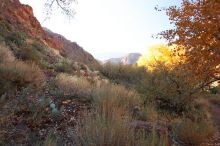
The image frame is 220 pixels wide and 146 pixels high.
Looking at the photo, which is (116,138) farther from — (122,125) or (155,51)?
(155,51)

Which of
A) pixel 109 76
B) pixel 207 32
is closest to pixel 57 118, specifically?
pixel 207 32

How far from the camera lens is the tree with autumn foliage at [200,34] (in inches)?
453

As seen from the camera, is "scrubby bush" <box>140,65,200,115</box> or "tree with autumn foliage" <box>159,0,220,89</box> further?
"scrubby bush" <box>140,65,200,115</box>

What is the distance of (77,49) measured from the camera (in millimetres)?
54562

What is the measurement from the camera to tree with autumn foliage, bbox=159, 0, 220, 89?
1151 centimetres

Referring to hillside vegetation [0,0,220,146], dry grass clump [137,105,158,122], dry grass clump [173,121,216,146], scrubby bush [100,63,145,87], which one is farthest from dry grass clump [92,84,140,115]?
scrubby bush [100,63,145,87]

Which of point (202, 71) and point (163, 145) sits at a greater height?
point (202, 71)

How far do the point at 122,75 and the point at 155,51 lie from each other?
35.6 ft

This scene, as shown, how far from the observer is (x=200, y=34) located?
1212 centimetres

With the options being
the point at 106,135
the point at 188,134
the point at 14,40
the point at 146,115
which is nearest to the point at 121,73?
the point at 14,40

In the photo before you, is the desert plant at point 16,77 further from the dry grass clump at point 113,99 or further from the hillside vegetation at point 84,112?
the dry grass clump at point 113,99


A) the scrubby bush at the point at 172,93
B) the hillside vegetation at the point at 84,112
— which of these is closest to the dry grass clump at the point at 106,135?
the hillside vegetation at the point at 84,112

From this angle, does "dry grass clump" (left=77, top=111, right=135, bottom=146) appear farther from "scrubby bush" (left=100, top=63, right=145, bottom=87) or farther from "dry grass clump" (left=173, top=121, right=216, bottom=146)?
"scrubby bush" (left=100, top=63, right=145, bottom=87)

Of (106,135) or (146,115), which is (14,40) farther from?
(106,135)
